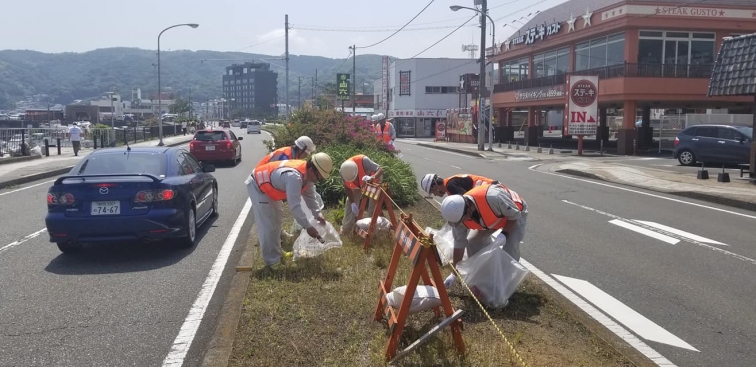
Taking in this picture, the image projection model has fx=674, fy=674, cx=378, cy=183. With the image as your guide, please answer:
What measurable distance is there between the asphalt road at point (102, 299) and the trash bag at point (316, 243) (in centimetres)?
85

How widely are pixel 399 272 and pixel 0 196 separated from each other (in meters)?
12.8

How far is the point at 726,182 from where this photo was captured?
18.1 m

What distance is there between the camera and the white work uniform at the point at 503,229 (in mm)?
6027

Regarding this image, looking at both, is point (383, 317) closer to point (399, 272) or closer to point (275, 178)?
point (399, 272)

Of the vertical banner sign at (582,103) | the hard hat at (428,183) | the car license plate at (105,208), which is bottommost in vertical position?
the car license plate at (105,208)

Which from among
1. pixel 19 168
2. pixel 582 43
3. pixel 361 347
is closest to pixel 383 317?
pixel 361 347

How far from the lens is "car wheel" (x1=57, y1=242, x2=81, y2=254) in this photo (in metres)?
8.58

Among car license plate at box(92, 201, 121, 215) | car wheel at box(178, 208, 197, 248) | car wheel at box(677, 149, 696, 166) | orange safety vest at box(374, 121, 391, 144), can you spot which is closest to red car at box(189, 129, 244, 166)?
orange safety vest at box(374, 121, 391, 144)

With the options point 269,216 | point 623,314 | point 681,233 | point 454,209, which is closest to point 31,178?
point 269,216

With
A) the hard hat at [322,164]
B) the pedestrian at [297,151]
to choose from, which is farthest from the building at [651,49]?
the hard hat at [322,164]

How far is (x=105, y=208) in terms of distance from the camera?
8.10 metres

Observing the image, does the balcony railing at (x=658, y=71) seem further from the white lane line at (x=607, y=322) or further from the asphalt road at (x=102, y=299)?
the white lane line at (x=607, y=322)

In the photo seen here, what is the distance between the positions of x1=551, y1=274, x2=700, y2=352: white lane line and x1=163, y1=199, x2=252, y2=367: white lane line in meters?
3.73

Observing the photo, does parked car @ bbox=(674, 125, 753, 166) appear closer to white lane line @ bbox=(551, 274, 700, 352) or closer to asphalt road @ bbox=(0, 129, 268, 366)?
white lane line @ bbox=(551, 274, 700, 352)
